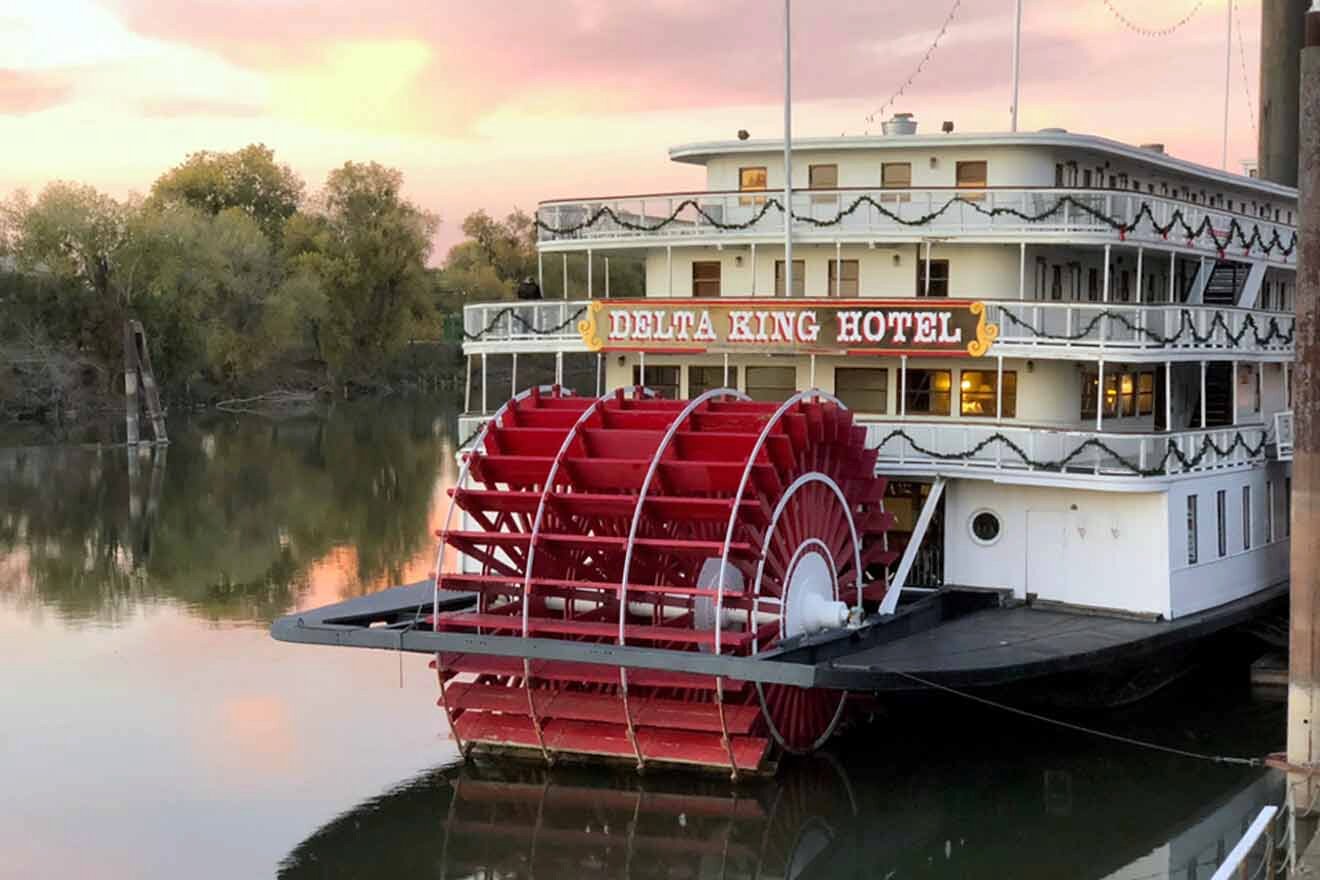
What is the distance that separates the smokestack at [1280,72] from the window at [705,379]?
60.6 feet

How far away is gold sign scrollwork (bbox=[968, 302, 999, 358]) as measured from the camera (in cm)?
1537

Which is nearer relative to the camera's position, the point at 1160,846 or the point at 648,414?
the point at 1160,846

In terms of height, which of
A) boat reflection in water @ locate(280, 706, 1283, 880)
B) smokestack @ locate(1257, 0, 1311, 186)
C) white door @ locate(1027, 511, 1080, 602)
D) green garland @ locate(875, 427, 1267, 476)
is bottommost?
Result: boat reflection in water @ locate(280, 706, 1283, 880)

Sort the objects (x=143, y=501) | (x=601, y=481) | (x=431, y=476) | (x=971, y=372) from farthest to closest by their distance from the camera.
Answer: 1. (x=431, y=476)
2. (x=143, y=501)
3. (x=971, y=372)
4. (x=601, y=481)

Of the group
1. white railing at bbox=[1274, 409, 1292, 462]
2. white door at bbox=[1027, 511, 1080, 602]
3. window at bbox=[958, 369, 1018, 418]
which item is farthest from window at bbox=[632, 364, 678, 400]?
white railing at bbox=[1274, 409, 1292, 462]

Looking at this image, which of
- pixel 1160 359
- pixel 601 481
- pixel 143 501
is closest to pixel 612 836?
pixel 601 481

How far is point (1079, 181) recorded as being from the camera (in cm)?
1752

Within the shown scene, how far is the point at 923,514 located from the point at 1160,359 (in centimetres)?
258

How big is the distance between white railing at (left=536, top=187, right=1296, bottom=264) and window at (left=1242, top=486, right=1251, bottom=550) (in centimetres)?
248

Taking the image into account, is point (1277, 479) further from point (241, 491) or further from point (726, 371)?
point (241, 491)

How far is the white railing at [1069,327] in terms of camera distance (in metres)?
15.1

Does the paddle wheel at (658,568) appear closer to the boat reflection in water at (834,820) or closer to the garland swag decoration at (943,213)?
the boat reflection in water at (834,820)

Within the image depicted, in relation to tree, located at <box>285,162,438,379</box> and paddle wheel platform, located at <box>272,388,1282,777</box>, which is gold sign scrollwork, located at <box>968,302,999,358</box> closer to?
paddle wheel platform, located at <box>272,388,1282,777</box>

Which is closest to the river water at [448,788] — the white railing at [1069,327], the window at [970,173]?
the white railing at [1069,327]
